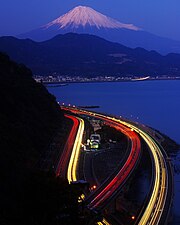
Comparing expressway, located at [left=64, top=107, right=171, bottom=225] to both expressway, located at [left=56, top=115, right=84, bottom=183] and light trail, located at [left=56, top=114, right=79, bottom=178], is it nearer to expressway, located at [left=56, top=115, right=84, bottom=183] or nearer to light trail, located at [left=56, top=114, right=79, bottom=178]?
expressway, located at [left=56, top=115, right=84, bottom=183]

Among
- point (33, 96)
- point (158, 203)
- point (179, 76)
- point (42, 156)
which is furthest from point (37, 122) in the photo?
point (179, 76)

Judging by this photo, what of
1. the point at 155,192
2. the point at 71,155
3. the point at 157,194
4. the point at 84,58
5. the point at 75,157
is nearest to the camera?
the point at 157,194

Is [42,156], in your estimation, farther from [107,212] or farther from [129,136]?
[129,136]

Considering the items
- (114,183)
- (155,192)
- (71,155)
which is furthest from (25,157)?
(71,155)

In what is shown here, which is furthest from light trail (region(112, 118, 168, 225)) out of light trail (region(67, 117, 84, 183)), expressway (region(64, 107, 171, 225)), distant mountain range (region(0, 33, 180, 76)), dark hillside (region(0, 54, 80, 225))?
distant mountain range (region(0, 33, 180, 76))

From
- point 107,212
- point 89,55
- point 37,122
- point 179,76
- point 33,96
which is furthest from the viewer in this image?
point 89,55

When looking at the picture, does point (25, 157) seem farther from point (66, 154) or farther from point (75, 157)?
point (66, 154)

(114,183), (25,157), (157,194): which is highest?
(25,157)
